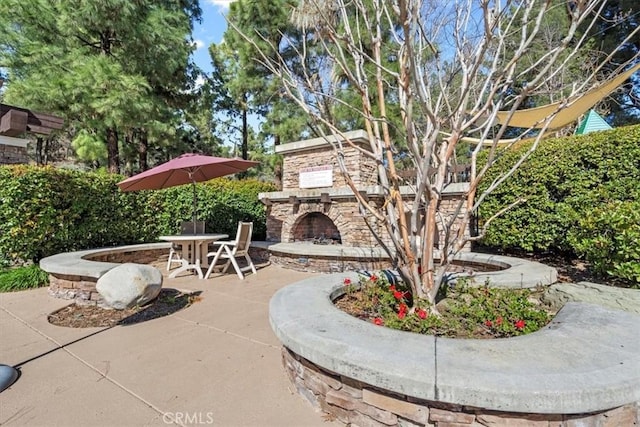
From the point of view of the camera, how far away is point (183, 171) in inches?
233

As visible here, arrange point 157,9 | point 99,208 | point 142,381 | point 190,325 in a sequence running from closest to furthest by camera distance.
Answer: point 142,381, point 190,325, point 99,208, point 157,9

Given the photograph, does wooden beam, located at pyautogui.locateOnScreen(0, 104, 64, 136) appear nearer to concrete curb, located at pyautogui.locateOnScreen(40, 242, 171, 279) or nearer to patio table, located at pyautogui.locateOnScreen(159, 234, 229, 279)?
concrete curb, located at pyautogui.locateOnScreen(40, 242, 171, 279)

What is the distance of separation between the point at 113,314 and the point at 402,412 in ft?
11.9

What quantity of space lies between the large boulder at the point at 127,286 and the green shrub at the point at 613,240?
513 centimetres

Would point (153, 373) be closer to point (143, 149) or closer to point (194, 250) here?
point (194, 250)

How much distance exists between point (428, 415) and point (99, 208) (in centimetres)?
701

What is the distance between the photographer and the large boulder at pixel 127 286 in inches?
131

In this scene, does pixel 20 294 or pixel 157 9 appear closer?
pixel 20 294

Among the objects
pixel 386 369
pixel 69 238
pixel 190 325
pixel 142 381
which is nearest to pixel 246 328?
pixel 190 325

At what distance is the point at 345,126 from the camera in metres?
11.5

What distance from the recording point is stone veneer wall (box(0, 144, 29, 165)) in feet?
22.1

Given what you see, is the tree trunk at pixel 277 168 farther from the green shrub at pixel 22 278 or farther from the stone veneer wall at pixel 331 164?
the green shrub at pixel 22 278

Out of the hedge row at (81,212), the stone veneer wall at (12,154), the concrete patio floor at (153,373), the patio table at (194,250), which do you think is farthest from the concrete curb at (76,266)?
the stone veneer wall at (12,154)

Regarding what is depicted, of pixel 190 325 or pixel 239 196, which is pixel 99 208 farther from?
pixel 190 325
